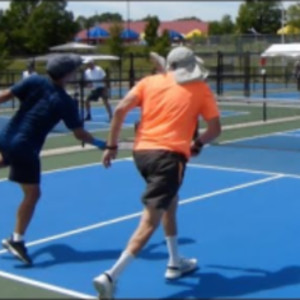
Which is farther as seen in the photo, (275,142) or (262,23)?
(262,23)

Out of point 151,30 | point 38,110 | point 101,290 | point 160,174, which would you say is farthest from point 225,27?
point 101,290

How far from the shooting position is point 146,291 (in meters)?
5.92

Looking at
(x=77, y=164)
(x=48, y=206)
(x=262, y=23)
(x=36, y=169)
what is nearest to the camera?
(x=36, y=169)

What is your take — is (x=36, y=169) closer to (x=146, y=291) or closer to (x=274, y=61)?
(x=146, y=291)

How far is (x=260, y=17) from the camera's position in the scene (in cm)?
5700

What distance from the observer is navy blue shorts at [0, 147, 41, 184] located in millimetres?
6594

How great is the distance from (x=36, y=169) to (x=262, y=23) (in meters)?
52.3

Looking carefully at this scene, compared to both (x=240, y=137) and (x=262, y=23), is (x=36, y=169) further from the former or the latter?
(x=262, y=23)

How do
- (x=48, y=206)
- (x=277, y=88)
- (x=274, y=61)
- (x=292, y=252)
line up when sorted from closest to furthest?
(x=292, y=252) → (x=48, y=206) → (x=277, y=88) → (x=274, y=61)

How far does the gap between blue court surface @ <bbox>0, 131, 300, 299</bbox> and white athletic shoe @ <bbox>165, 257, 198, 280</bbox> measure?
0.06m

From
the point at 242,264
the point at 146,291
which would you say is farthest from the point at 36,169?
the point at 242,264

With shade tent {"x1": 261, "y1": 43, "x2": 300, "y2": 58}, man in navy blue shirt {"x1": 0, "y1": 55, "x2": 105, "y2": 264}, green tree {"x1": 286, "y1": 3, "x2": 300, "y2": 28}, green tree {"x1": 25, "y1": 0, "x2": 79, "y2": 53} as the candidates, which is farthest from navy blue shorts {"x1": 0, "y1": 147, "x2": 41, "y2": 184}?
green tree {"x1": 286, "y1": 3, "x2": 300, "y2": 28}

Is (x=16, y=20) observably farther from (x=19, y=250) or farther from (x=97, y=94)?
(x=19, y=250)

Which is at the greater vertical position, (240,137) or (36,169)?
(36,169)
